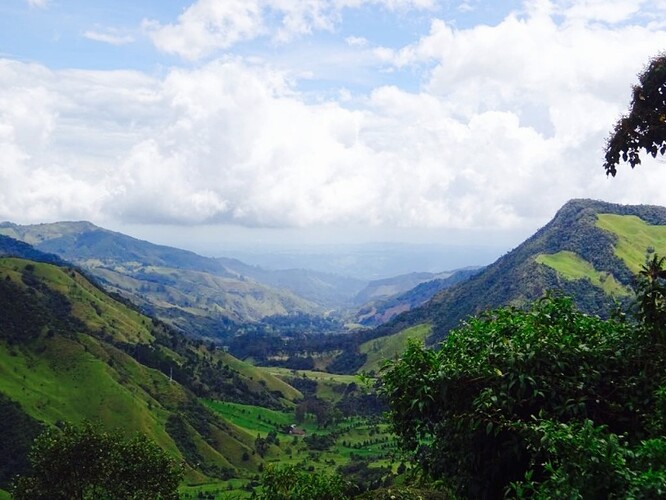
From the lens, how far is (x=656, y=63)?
47.6ft

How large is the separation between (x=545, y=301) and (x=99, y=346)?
653 feet

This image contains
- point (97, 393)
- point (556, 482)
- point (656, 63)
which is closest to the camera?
point (556, 482)

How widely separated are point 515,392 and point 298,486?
13632mm

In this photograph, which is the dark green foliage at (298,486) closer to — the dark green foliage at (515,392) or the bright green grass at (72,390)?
the dark green foliage at (515,392)

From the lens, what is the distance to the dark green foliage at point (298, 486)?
71.2ft

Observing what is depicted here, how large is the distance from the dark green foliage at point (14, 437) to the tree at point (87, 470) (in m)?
90.9

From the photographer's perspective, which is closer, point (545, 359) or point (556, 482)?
point (556, 482)

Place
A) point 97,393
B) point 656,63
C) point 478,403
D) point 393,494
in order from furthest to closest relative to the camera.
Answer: point 97,393 → point 393,494 → point 656,63 → point 478,403

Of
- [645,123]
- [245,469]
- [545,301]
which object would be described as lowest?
[245,469]

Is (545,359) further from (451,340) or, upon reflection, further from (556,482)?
(556,482)

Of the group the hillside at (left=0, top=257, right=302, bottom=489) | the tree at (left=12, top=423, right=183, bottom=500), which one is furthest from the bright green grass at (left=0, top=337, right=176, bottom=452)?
the tree at (left=12, top=423, right=183, bottom=500)

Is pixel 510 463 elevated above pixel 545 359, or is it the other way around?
pixel 545 359

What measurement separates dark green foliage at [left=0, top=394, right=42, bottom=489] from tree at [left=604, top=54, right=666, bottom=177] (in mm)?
139565

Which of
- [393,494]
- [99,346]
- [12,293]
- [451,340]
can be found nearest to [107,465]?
[393,494]
